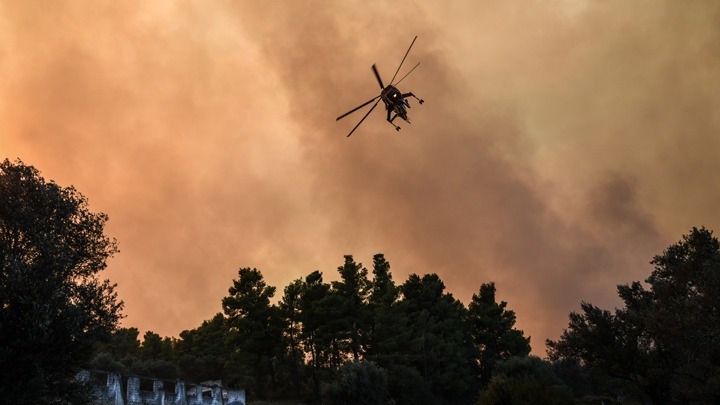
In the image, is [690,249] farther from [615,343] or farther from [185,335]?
[185,335]

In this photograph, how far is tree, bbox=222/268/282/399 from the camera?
65.9 metres

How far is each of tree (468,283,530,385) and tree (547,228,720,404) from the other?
3433cm

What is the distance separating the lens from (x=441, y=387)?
7112cm

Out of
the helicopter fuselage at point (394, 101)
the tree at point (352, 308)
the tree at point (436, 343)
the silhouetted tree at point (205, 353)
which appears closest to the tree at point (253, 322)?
the tree at point (352, 308)

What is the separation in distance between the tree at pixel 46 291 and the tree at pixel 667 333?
3734cm

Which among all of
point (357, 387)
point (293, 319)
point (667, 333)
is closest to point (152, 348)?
point (293, 319)

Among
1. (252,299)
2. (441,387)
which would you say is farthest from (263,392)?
(441,387)

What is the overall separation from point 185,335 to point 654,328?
98.3 metres

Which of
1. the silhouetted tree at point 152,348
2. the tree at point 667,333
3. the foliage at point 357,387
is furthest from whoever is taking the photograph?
the silhouetted tree at point 152,348

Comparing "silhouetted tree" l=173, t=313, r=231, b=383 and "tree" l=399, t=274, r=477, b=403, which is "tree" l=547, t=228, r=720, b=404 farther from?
"silhouetted tree" l=173, t=313, r=231, b=383

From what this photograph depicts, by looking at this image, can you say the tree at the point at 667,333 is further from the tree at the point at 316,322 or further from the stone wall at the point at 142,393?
the stone wall at the point at 142,393

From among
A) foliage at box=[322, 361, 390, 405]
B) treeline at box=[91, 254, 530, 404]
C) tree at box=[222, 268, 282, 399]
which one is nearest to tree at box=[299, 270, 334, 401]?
treeline at box=[91, 254, 530, 404]

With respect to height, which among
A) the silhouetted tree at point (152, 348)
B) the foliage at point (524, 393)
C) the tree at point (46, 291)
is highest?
the silhouetted tree at point (152, 348)

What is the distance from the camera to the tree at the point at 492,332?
88819 millimetres
